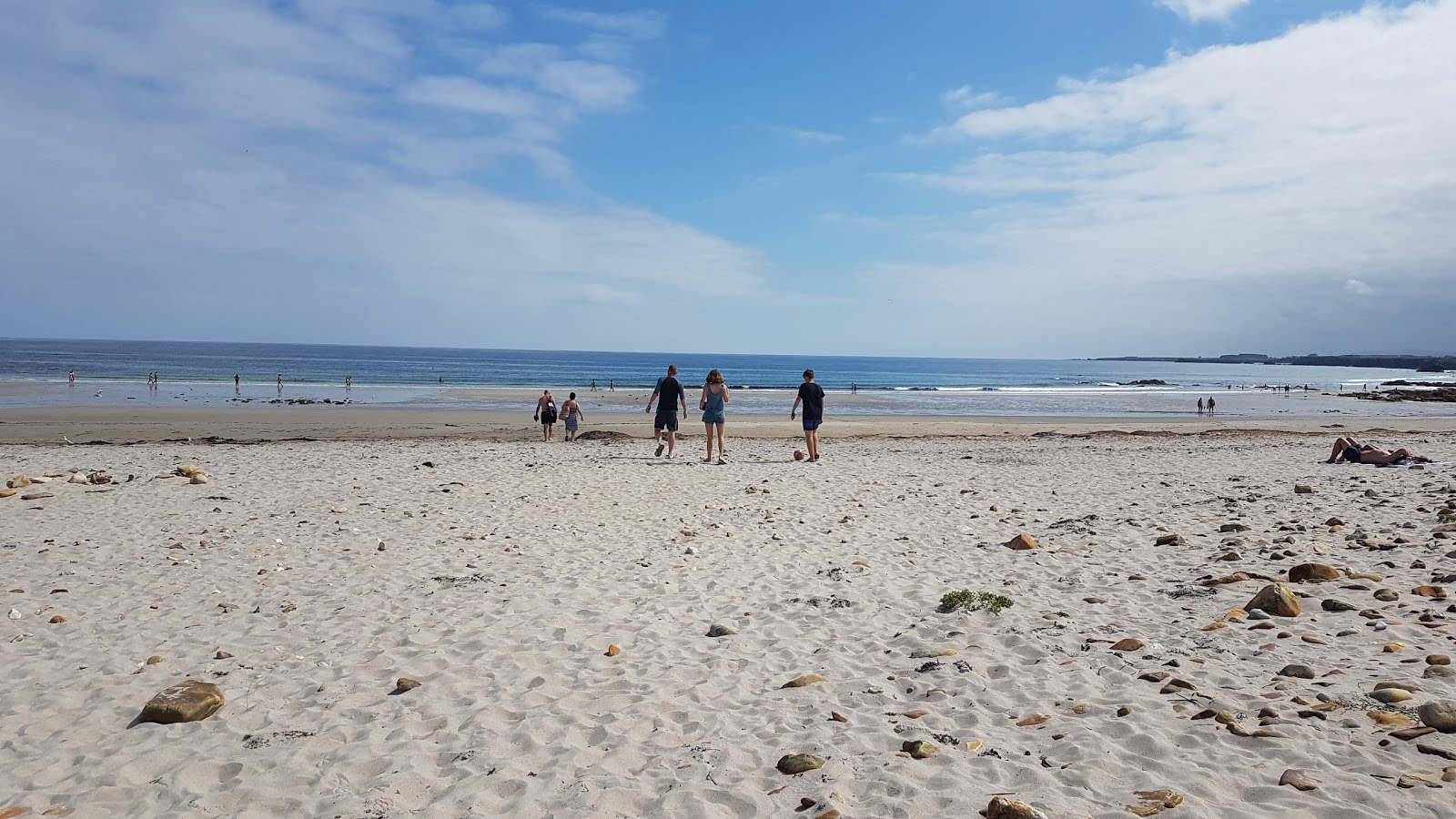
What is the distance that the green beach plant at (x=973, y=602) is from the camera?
6633 mm

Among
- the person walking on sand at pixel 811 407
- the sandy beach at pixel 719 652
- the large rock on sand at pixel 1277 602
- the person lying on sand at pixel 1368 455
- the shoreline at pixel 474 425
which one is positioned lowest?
the shoreline at pixel 474 425

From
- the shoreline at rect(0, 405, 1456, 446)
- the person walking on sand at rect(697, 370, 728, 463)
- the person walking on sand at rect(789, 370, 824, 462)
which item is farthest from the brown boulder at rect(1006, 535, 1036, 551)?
the shoreline at rect(0, 405, 1456, 446)

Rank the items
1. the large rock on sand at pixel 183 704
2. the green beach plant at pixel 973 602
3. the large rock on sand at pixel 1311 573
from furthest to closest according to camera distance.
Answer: the large rock on sand at pixel 1311 573
the green beach plant at pixel 973 602
the large rock on sand at pixel 183 704

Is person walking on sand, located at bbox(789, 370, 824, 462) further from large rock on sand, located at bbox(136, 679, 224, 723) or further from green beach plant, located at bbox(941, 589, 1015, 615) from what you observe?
large rock on sand, located at bbox(136, 679, 224, 723)

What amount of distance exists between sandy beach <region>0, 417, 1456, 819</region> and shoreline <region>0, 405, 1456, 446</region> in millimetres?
13820

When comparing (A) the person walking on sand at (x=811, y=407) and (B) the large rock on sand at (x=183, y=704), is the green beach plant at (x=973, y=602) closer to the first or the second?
(B) the large rock on sand at (x=183, y=704)

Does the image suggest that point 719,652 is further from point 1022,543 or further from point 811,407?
point 811,407

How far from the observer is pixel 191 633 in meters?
6.20

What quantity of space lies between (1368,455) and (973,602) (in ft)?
42.2

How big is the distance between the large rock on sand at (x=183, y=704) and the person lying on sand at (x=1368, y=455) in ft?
58.1

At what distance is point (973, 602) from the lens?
6.74 m

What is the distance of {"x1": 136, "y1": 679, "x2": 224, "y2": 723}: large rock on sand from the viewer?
4.69 m

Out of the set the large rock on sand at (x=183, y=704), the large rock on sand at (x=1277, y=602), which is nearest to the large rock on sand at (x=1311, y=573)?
the large rock on sand at (x=1277, y=602)

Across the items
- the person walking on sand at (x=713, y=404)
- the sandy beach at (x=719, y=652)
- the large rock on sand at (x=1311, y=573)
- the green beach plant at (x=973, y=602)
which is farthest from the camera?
the person walking on sand at (x=713, y=404)
